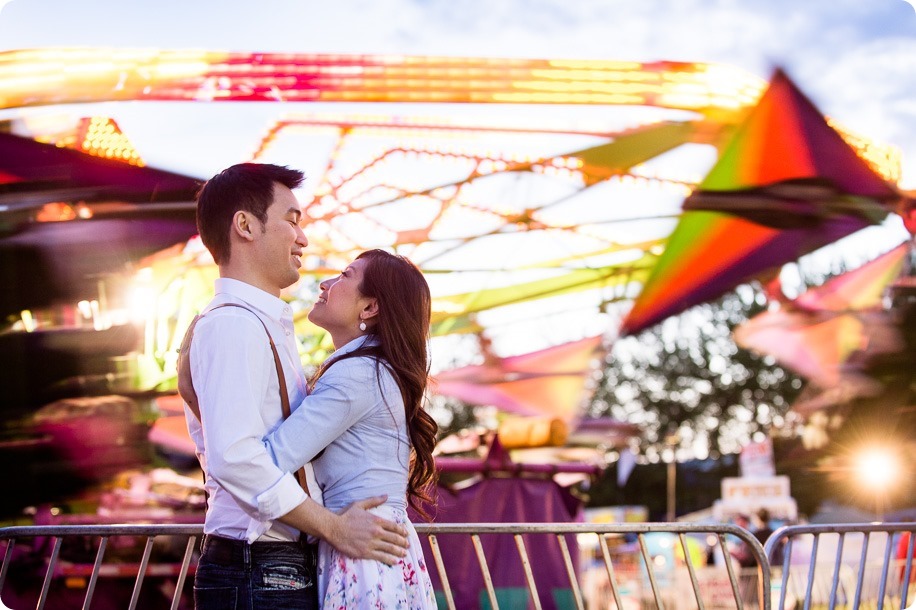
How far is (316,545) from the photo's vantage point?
217 centimetres

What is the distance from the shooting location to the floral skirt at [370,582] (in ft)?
6.77

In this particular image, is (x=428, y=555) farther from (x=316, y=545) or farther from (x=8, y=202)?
(x=316, y=545)

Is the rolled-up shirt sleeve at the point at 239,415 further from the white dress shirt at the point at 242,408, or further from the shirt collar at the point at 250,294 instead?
the shirt collar at the point at 250,294

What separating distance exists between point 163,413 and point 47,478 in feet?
4.48

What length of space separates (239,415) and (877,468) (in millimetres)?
13983

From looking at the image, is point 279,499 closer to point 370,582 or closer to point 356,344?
point 370,582

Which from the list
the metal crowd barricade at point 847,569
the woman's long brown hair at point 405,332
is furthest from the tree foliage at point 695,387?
the woman's long brown hair at point 405,332

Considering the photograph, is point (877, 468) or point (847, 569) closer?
point (847, 569)

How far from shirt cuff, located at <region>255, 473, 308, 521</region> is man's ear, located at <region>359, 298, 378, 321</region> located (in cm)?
57

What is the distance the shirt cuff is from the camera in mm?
1905

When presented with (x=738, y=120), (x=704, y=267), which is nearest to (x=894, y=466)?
(x=704, y=267)

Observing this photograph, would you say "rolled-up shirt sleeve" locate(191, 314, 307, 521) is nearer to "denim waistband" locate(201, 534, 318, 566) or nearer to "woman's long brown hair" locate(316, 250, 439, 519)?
"denim waistband" locate(201, 534, 318, 566)

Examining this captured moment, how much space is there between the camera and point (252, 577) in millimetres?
2029

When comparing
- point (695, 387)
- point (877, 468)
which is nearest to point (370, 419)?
point (877, 468)
